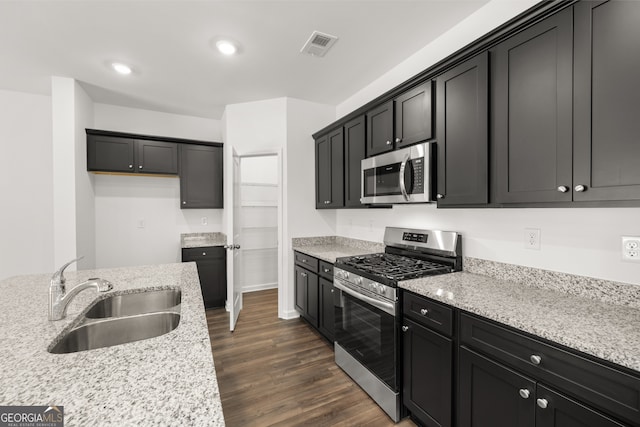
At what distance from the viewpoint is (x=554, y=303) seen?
4.59 ft

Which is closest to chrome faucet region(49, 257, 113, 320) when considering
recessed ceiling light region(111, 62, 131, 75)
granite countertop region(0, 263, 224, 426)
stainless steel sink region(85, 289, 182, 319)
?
granite countertop region(0, 263, 224, 426)

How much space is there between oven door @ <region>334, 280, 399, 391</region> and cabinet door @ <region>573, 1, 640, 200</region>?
130 cm

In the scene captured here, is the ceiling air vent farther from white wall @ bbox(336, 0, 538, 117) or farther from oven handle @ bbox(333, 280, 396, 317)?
oven handle @ bbox(333, 280, 396, 317)

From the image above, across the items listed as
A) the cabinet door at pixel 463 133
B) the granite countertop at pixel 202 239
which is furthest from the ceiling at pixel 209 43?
the granite countertop at pixel 202 239

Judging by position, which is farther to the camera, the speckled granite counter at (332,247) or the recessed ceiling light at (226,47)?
the speckled granite counter at (332,247)

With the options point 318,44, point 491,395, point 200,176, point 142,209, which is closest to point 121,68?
point 200,176

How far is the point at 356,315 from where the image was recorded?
2.27m

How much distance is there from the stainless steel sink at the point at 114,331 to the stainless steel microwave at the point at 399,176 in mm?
1754

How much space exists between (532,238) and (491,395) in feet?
3.10

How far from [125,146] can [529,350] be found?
15.0ft

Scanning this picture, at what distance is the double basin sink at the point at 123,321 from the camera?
4.21ft

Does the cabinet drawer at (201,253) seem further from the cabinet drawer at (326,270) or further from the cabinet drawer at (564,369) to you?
the cabinet drawer at (564,369)

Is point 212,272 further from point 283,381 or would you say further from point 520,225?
point 520,225

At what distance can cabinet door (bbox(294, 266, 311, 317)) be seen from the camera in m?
3.29
